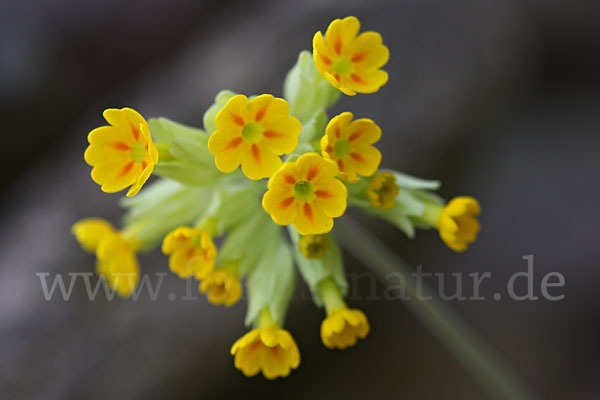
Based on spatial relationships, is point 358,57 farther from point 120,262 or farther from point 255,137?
point 120,262

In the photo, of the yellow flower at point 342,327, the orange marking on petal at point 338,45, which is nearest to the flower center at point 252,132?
the orange marking on petal at point 338,45

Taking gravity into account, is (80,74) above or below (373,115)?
above

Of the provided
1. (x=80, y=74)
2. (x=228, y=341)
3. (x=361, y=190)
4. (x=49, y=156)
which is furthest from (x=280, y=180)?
(x=80, y=74)

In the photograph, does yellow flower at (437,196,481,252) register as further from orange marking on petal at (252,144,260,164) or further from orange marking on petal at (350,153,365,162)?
orange marking on petal at (252,144,260,164)

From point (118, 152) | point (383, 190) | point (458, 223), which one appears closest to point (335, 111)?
point (458, 223)

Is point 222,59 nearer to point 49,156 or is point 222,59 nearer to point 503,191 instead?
point 49,156
